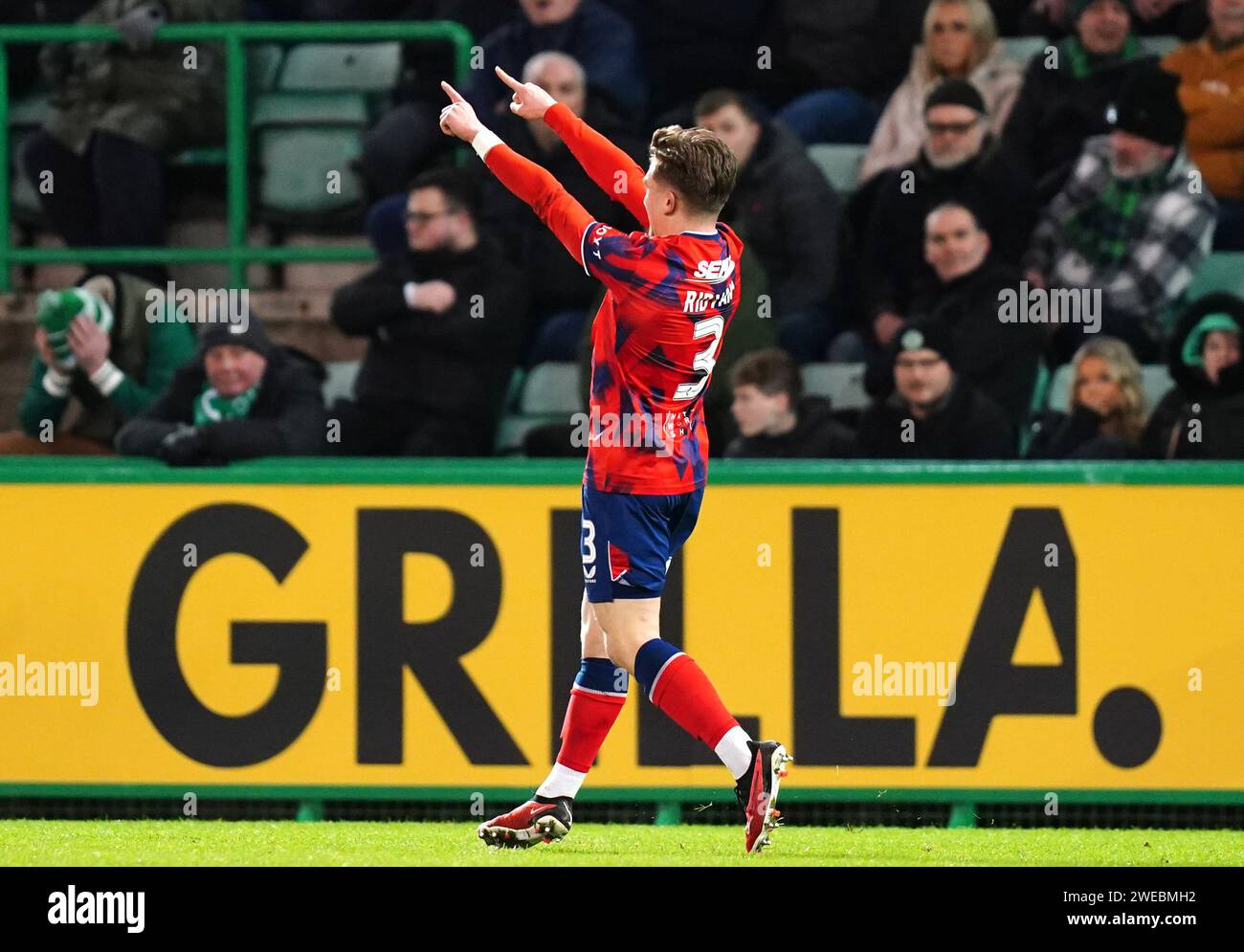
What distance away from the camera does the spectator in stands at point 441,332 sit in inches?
328

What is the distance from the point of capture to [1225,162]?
880cm

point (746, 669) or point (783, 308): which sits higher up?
point (783, 308)

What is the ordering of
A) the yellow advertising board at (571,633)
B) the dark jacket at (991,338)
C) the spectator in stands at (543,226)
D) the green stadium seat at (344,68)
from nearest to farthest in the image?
the yellow advertising board at (571,633)
the dark jacket at (991,338)
the spectator in stands at (543,226)
the green stadium seat at (344,68)

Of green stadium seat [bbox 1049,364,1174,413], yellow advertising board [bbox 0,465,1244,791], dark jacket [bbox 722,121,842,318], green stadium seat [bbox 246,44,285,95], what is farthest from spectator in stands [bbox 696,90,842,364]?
green stadium seat [bbox 246,44,285,95]

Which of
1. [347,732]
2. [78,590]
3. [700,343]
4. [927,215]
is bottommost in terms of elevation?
[347,732]

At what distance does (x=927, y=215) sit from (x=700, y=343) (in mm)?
2993

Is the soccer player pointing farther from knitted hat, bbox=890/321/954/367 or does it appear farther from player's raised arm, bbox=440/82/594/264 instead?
knitted hat, bbox=890/321/954/367

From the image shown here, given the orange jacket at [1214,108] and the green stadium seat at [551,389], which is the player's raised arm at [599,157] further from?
the orange jacket at [1214,108]

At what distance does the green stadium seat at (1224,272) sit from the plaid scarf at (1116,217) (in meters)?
0.45

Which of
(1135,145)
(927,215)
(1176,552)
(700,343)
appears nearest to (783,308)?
(927,215)

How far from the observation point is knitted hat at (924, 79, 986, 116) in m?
8.52

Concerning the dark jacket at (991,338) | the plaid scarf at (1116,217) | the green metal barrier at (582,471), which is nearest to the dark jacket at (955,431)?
the dark jacket at (991,338)

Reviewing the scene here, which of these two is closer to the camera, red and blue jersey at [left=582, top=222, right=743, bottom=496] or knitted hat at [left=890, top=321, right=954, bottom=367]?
red and blue jersey at [left=582, top=222, right=743, bottom=496]

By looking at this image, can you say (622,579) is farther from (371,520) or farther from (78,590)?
(78,590)
